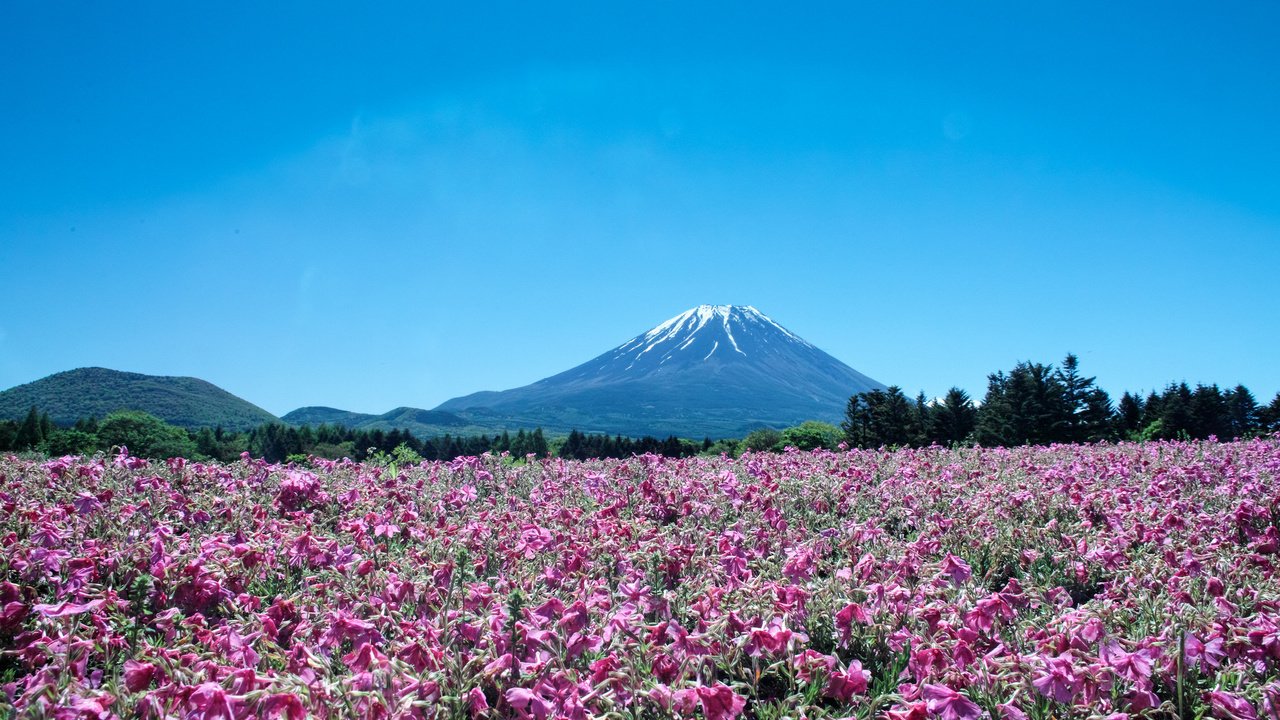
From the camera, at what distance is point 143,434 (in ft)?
202

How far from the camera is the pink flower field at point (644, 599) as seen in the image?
222cm

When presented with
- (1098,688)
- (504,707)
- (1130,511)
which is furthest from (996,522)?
(504,707)

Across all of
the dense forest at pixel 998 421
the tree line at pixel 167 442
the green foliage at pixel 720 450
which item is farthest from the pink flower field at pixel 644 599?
the dense forest at pixel 998 421

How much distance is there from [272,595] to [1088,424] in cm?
7130

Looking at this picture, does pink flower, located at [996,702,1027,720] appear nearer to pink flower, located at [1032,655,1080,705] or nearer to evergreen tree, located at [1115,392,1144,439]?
pink flower, located at [1032,655,1080,705]

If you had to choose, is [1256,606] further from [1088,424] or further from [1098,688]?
[1088,424]

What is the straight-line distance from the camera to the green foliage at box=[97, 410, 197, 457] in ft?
194

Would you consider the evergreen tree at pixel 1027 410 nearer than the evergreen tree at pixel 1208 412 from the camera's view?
No

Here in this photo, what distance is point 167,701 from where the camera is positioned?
6.68 feet

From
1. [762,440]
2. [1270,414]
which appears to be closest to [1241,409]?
[1270,414]

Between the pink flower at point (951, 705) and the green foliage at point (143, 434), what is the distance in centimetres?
6689

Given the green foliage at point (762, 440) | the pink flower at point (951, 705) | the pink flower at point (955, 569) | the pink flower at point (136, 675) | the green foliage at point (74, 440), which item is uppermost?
the pink flower at point (955, 569)

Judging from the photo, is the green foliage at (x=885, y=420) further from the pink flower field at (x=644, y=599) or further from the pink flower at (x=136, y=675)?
the pink flower at (x=136, y=675)

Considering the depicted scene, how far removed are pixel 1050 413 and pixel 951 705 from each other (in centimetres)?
6788
